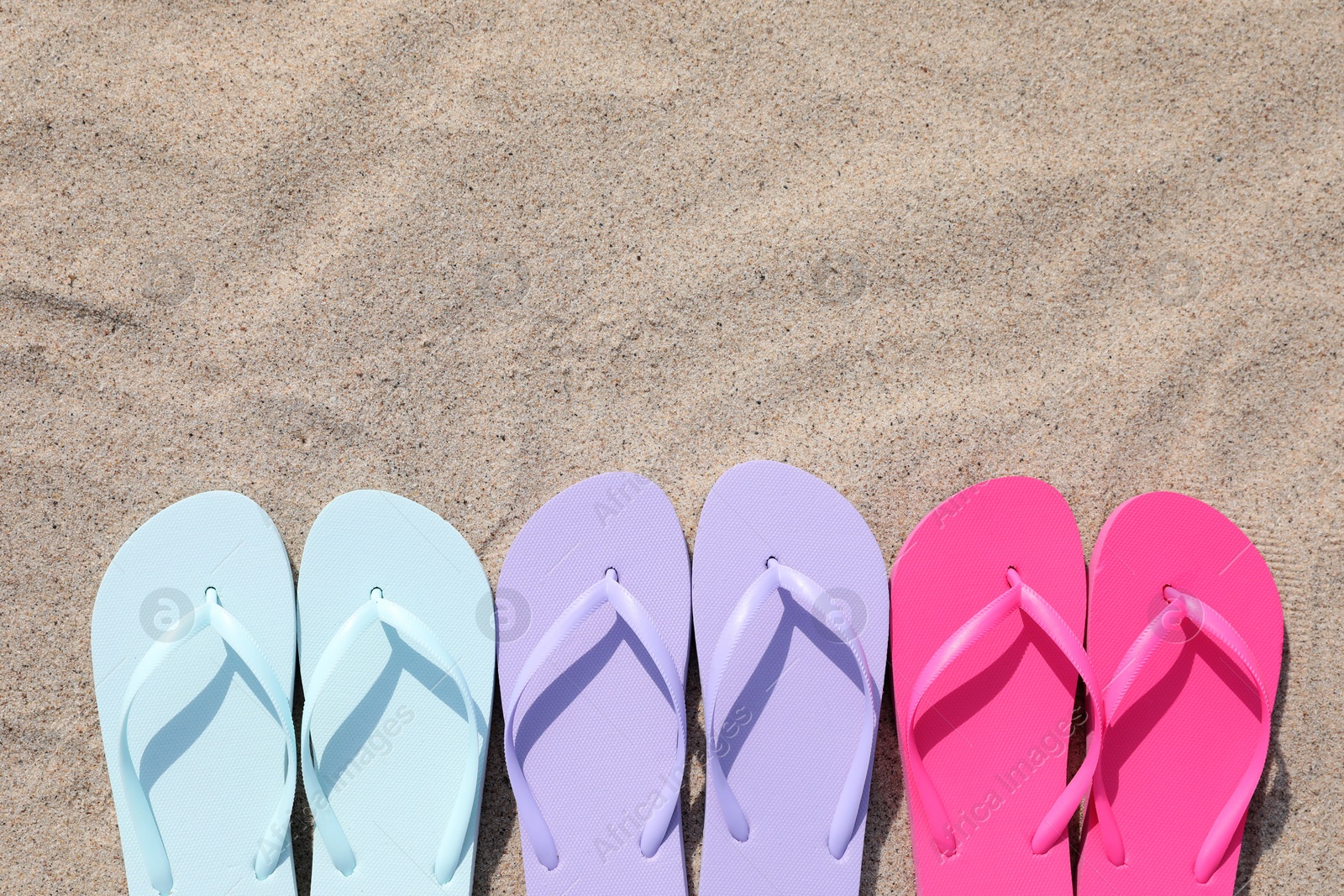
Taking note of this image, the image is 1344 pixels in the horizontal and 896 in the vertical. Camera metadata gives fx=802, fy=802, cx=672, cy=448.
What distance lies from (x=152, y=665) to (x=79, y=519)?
10.5 inches

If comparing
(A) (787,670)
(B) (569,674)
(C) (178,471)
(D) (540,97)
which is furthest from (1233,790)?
(C) (178,471)

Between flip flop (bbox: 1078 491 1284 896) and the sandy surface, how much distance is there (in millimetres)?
63

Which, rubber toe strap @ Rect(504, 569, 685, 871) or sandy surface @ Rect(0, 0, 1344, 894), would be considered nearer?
rubber toe strap @ Rect(504, 569, 685, 871)

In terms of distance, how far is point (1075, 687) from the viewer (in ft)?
3.87

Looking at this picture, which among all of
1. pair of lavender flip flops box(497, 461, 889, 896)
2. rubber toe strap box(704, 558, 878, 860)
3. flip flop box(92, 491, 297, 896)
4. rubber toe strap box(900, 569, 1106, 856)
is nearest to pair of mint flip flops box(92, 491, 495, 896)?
flip flop box(92, 491, 297, 896)

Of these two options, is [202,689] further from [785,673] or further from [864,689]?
[864,689]

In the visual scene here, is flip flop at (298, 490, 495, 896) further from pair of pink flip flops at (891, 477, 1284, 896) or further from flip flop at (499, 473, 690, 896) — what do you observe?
pair of pink flip flops at (891, 477, 1284, 896)

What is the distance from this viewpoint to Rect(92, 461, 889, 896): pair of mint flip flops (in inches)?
45.4

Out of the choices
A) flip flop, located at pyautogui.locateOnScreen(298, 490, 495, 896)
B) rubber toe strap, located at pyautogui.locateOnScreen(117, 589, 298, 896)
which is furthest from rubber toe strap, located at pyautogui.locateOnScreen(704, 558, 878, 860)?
rubber toe strap, located at pyautogui.locateOnScreen(117, 589, 298, 896)

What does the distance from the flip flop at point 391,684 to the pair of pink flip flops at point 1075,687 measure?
25.1 inches

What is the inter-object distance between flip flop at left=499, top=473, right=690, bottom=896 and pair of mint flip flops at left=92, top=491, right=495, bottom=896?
7 centimetres

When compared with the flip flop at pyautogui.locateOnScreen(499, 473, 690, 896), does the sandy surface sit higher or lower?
higher

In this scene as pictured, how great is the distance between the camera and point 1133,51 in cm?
124

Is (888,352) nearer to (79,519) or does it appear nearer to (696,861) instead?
(696,861)
